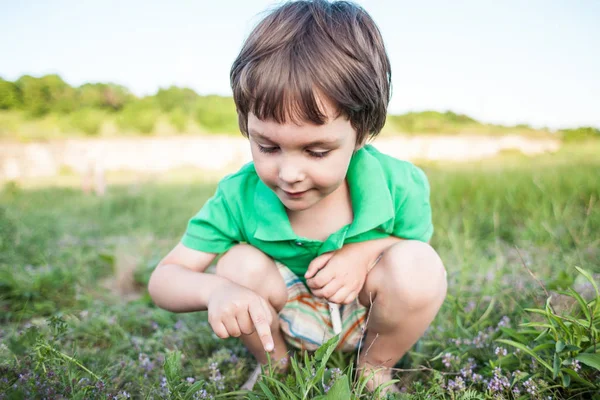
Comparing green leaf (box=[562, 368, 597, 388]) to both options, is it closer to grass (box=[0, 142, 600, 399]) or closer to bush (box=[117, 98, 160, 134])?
grass (box=[0, 142, 600, 399])

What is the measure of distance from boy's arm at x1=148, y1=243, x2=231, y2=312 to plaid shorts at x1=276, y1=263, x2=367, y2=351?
1.01ft

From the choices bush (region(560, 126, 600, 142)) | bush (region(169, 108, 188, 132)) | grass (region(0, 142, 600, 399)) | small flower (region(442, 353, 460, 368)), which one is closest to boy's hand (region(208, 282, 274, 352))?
grass (region(0, 142, 600, 399))

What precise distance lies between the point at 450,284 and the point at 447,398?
0.90 meters

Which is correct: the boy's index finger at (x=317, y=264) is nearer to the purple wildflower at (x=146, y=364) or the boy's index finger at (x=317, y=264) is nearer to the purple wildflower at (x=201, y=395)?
the purple wildflower at (x=201, y=395)

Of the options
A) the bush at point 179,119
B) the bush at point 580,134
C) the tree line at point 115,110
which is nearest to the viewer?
the bush at point 580,134

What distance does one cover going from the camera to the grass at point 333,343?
1.20m

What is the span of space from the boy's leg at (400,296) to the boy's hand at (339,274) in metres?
0.05

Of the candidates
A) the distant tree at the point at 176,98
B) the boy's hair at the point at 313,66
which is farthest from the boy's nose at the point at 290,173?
the distant tree at the point at 176,98

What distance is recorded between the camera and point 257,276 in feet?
4.75

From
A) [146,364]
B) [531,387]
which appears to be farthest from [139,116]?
[531,387]

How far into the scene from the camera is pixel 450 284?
209cm

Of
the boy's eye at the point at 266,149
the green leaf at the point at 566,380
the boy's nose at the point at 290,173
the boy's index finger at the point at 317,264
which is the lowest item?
the green leaf at the point at 566,380

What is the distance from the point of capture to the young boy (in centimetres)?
121

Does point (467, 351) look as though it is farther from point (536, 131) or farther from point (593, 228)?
point (536, 131)
